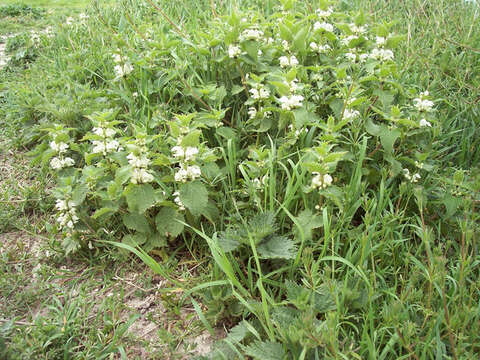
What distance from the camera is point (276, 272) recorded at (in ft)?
5.97

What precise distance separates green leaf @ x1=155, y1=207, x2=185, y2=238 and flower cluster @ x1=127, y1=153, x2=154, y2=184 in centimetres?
22

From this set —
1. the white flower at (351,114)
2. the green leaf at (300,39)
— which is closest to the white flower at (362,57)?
the green leaf at (300,39)

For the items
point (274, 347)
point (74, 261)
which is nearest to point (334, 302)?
point (274, 347)

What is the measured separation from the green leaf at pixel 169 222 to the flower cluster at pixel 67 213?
450 millimetres

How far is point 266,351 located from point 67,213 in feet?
4.18

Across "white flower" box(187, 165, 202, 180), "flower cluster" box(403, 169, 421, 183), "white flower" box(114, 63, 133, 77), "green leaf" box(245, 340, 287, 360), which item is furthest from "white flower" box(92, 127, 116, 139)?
"flower cluster" box(403, 169, 421, 183)

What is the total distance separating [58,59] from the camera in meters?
3.87

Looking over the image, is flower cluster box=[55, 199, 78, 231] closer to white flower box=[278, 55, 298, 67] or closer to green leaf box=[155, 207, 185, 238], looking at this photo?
green leaf box=[155, 207, 185, 238]

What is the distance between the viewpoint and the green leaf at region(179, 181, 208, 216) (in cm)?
187

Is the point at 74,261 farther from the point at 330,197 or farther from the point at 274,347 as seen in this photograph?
the point at 330,197

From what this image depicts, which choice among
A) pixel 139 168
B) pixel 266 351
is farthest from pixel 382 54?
pixel 266 351

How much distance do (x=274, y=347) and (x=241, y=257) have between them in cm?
58

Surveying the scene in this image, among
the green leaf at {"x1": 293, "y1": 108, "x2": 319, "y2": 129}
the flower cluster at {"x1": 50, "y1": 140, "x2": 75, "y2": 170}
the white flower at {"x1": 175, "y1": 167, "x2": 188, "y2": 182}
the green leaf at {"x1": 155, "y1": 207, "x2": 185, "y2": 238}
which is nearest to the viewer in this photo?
the white flower at {"x1": 175, "y1": 167, "x2": 188, "y2": 182}

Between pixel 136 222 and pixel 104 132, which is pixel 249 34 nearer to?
pixel 104 132
